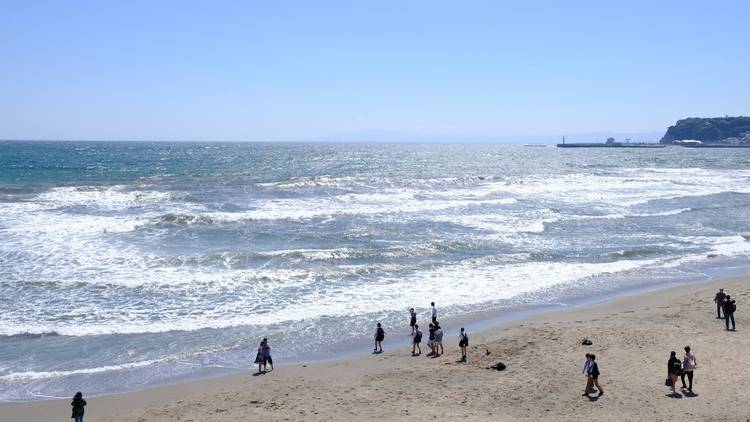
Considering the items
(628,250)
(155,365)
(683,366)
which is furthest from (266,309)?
(628,250)

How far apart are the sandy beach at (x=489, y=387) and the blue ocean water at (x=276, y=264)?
1302mm

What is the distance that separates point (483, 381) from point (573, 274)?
12.6m

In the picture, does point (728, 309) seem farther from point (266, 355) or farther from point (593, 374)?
point (266, 355)

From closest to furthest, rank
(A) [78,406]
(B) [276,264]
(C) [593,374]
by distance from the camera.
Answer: (A) [78,406], (C) [593,374], (B) [276,264]

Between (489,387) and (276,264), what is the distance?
14.6m

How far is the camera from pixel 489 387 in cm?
1390

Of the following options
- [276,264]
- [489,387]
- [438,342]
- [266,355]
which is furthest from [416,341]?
[276,264]

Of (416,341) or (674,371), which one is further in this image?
(416,341)

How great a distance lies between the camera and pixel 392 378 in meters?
14.7

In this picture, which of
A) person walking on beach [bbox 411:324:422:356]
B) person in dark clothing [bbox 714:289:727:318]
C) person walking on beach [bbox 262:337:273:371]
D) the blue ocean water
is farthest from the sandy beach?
the blue ocean water

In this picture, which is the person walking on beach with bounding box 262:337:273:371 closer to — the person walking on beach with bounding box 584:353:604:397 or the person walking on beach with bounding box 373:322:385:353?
the person walking on beach with bounding box 373:322:385:353

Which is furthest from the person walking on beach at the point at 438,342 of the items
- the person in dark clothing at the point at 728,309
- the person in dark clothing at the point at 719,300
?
the person in dark clothing at the point at 719,300

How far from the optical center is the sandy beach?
12.5 m

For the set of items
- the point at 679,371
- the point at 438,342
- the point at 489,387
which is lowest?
the point at 489,387
